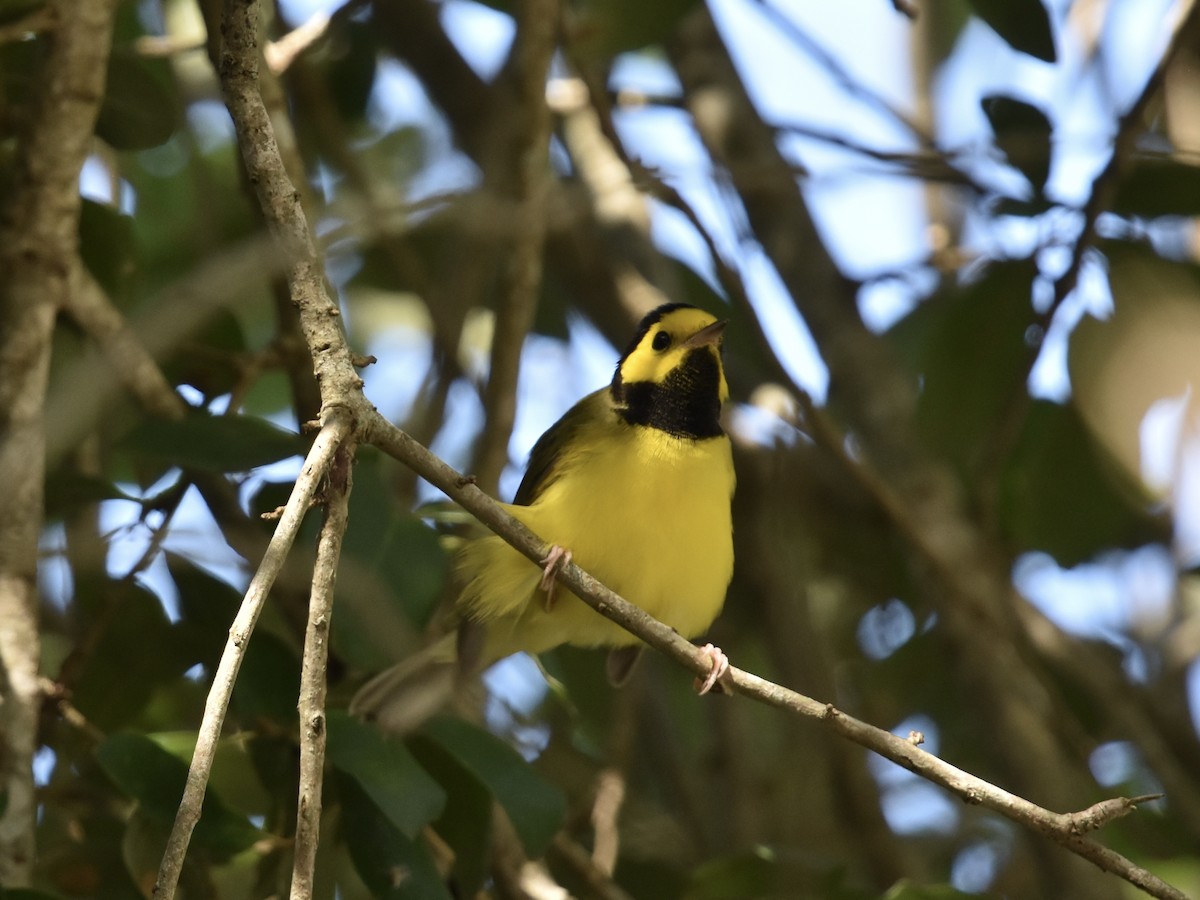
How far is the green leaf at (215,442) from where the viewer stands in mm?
3127

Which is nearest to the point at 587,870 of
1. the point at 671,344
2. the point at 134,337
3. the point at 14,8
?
the point at 671,344

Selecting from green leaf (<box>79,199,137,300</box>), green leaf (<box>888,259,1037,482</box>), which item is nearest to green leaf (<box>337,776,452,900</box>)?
green leaf (<box>79,199,137,300</box>)

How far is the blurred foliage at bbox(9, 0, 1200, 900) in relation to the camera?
10.2 feet

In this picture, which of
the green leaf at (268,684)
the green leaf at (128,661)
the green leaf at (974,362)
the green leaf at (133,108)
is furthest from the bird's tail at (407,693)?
the green leaf at (974,362)

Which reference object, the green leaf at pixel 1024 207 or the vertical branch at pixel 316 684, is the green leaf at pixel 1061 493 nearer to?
the green leaf at pixel 1024 207

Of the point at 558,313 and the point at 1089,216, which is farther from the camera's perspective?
the point at 558,313

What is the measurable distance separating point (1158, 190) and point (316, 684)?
3.18 meters

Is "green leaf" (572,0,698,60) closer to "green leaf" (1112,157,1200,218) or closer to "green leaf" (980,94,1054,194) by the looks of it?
"green leaf" (980,94,1054,194)

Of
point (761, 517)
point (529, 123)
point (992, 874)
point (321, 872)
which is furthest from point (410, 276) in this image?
point (992, 874)

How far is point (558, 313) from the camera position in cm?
535

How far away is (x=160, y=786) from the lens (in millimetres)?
2762

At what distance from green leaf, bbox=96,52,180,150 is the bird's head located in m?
1.36

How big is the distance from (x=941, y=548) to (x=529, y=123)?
1.72 metres

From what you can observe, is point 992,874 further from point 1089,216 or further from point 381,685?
point 381,685
